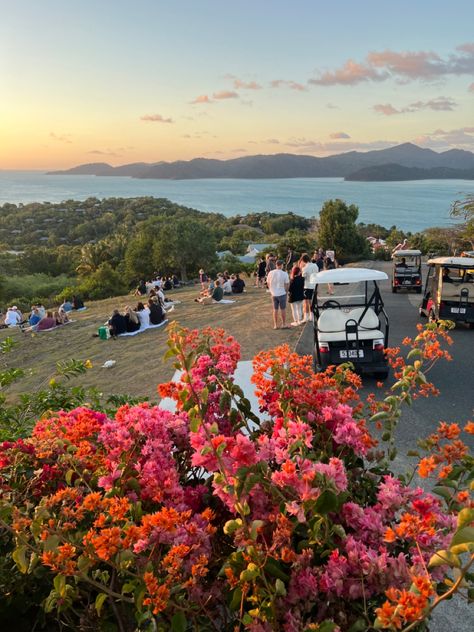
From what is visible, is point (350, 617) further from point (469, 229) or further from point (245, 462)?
point (469, 229)

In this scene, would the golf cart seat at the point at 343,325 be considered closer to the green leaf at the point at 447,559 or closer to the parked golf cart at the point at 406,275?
the green leaf at the point at 447,559

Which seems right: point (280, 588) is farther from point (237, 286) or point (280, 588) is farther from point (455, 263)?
point (237, 286)

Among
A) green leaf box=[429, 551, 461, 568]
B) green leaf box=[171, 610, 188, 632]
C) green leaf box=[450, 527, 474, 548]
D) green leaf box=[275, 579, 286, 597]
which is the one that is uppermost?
green leaf box=[450, 527, 474, 548]

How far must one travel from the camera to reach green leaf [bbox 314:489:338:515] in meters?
1.44

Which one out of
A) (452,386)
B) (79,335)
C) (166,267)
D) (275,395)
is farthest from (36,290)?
(275,395)

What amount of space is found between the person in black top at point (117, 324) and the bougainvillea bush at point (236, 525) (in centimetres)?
1319

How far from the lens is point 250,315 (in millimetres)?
14391

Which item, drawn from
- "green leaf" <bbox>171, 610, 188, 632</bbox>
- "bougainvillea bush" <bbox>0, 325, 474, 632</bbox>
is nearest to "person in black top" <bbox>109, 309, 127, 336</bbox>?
"bougainvillea bush" <bbox>0, 325, 474, 632</bbox>

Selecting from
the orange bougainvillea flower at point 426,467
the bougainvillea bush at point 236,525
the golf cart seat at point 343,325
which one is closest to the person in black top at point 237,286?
the golf cart seat at point 343,325

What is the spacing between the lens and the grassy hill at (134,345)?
34.8 ft

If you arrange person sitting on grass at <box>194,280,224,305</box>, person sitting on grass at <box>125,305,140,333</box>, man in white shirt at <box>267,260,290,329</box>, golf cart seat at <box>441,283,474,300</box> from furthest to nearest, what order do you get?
person sitting on grass at <box>194,280,224,305</box> < person sitting on grass at <box>125,305,140,333</box> < golf cart seat at <box>441,283,474,300</box> < man in white shirt at <box>267,260,290,329</box>

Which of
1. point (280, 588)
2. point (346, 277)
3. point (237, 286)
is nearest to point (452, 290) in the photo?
point (346, 277)

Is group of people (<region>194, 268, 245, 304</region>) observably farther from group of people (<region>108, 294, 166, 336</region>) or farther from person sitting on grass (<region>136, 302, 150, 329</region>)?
person sitting on grass (<region>136, 302, 150, 329</region>)

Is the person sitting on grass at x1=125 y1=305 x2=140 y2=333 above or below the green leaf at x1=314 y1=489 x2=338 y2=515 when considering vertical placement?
below
